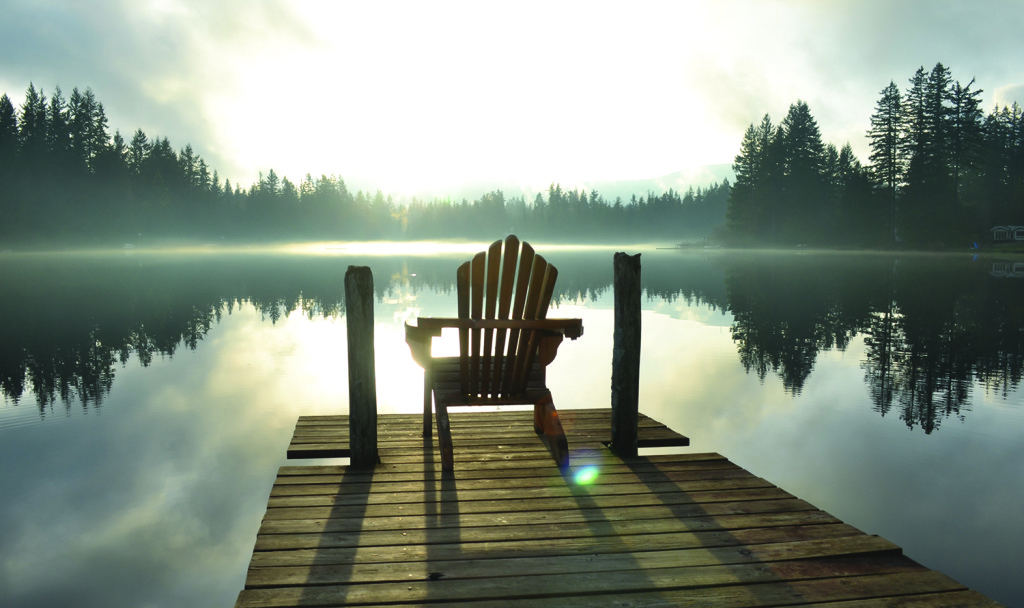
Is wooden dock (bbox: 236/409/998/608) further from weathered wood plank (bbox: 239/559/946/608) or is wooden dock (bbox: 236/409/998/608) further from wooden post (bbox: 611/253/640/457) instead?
wooden post (bbox: 611/253/640/457)

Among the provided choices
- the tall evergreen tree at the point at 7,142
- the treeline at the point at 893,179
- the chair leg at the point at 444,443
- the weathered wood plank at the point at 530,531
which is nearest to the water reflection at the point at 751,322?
the weathered wood plank at the point at 530,531

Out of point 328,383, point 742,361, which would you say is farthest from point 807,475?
point 328,383

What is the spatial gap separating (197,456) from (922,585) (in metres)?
6.64

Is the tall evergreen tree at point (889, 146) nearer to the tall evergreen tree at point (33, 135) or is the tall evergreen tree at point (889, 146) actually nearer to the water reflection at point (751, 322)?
the water reflection at point (751, 322)

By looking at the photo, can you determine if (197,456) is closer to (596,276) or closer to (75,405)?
(75,405)

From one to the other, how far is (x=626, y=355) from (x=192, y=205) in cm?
9527

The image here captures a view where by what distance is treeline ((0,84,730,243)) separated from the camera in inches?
2462

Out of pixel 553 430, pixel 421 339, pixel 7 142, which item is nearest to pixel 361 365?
pixel 421 339

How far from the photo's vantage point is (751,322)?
16750 mm

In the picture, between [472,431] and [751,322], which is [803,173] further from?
[472,431]

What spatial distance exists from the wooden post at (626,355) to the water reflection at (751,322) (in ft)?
17.0

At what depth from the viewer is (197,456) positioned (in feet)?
22.4

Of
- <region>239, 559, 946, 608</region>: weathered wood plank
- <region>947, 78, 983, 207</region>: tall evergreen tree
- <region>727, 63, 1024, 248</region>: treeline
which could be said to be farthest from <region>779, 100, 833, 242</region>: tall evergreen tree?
<region>239, 559, 946, 608</region>: weathered wood plank

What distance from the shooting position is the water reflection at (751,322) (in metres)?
9.91
